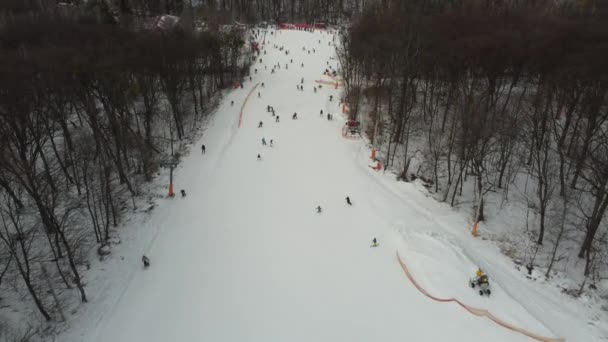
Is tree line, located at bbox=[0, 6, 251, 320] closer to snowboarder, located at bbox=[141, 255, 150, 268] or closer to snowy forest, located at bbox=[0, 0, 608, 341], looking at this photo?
snowy forest, located at bbox=[0, 0, 608, 341]

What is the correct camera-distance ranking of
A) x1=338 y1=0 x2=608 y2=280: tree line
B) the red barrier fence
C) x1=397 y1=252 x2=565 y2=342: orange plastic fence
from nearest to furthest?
x1=397 y1=252 x2=565 y2=342: orange plastic fence, x1=338 y1=0 x2=608 y2=280: tree line, the red barrier fence

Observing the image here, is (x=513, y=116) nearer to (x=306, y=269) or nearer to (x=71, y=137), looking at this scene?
(x=306, y=269)

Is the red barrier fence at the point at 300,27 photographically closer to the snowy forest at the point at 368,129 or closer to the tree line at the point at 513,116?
the snowy forest at the point at 368,129

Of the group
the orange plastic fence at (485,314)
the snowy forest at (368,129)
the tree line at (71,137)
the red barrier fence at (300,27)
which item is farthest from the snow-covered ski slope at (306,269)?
the red barrier fence at (300,27)

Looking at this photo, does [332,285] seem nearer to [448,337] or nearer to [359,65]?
[448,337]

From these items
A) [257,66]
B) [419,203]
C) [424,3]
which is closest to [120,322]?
[419,203]

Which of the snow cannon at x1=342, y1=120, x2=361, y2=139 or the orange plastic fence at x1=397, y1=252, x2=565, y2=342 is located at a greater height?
the snow cannon at x1=342, y1=120, x2=361, y2=139

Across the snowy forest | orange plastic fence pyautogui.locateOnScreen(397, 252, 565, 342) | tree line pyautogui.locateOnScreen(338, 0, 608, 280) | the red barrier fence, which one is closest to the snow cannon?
tree line pyautogui.locateOnScreen(338, 0, 608, 280)
